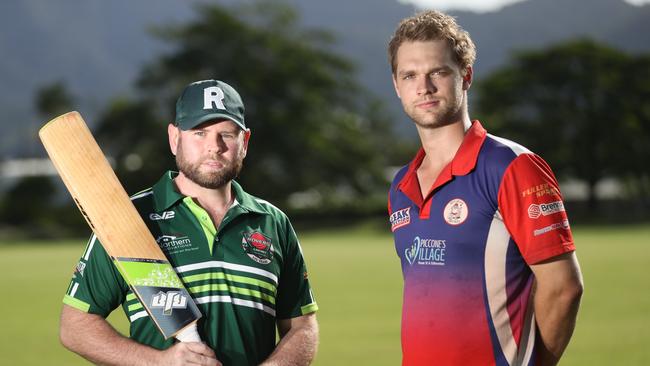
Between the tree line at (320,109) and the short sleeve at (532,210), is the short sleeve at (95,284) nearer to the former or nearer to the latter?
the short sleeve at (532,210)

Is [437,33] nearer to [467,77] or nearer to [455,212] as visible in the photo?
[467,77]

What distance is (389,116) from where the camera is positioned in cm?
9988

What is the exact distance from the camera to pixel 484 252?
122 inches

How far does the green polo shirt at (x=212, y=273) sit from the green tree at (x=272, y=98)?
1915 inches

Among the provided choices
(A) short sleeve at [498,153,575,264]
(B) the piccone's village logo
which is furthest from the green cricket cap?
(A) short sleeve at [498,153,575,264]

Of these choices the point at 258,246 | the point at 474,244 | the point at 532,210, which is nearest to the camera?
the point at 532,210

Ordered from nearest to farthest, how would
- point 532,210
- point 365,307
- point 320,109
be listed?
point 532,210
point 365,307
point 320,109

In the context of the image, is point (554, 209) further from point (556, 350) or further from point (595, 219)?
point (595, 219)

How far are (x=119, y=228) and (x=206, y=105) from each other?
54 cm

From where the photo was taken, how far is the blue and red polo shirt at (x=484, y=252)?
3025 mm

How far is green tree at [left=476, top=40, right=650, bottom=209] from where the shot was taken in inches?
2111

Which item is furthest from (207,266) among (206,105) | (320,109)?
(320,109)

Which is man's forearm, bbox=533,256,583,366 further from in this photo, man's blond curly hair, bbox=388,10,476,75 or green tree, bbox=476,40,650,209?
green tree, bbox=476,40,650,209

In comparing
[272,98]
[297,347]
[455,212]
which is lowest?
[297,347]
